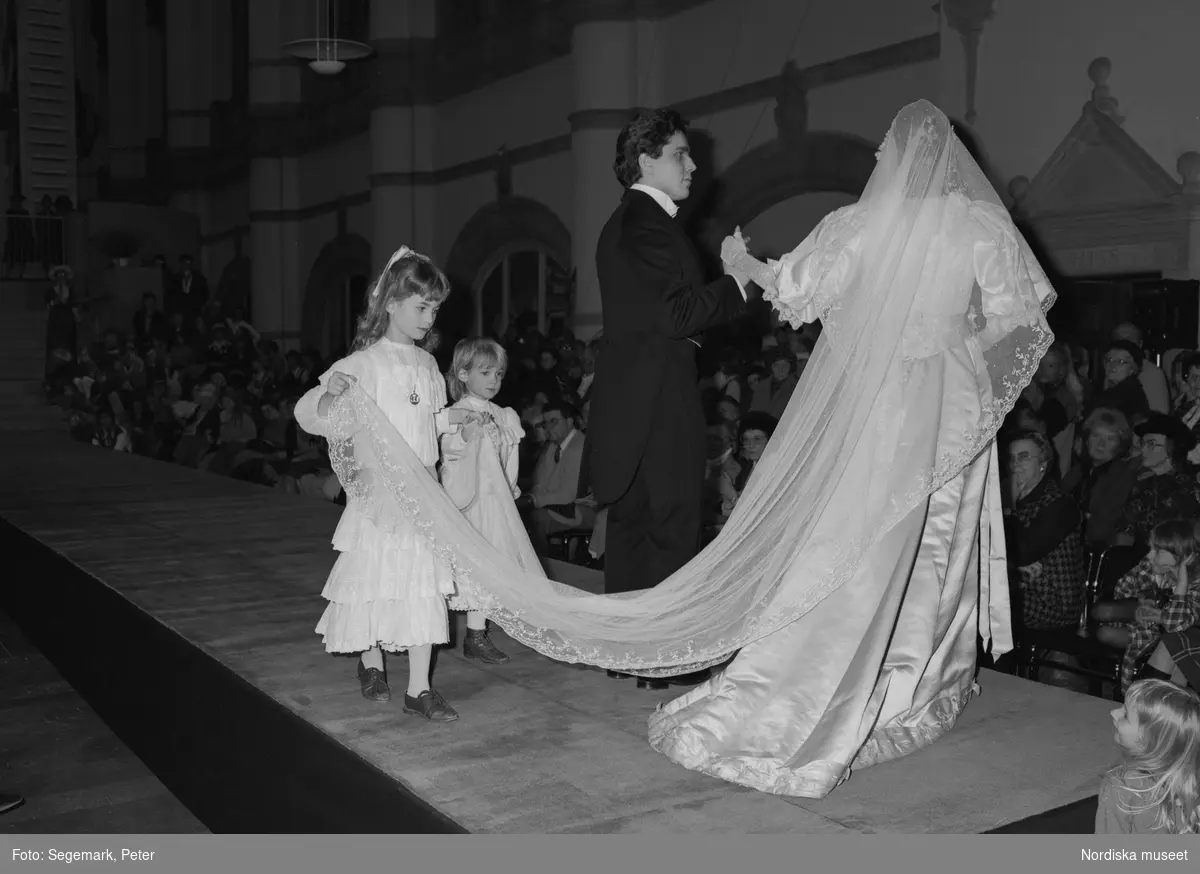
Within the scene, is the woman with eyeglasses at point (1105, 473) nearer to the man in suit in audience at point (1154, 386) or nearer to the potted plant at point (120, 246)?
the man in suit in audience at point (1154, 386)

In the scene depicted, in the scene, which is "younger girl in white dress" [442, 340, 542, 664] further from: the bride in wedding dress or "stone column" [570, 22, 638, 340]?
"stone column" [570, 22, 638, 340]

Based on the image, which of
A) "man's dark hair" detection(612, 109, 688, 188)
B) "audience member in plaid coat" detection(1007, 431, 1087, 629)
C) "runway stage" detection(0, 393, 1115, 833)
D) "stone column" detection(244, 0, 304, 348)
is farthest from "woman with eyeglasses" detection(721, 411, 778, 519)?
"stone column" detection(244, 0, 304, 348)

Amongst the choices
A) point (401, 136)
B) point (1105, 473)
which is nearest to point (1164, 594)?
point (1105, 473)

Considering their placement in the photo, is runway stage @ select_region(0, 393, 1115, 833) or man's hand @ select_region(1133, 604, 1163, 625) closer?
runway stage @ select_region(0, 393, 1115, 833)

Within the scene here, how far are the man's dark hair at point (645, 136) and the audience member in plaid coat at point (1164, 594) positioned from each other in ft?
5.68

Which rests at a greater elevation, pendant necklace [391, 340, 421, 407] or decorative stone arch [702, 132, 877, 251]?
decorative stone arch [702, 132, 877, 251]

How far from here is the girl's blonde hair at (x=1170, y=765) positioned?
86.6 inches

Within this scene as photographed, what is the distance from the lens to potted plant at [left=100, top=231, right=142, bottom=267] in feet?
58.3

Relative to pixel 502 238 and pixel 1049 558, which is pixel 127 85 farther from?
pixel 1049 558

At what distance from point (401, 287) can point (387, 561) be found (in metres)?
0.66

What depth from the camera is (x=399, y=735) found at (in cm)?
Answer: 278

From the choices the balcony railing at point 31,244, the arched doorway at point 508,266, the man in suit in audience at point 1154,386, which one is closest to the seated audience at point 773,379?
the man in suit in audience at point 1154,386

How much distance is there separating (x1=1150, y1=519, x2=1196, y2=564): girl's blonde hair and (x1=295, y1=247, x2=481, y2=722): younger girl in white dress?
1931 mm

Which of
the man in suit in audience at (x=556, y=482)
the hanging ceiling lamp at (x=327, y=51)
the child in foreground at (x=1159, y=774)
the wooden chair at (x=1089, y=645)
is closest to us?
the child in foreground at (x=1159, y=774)
